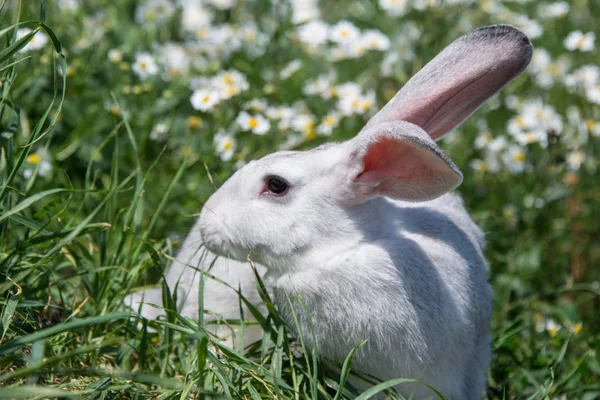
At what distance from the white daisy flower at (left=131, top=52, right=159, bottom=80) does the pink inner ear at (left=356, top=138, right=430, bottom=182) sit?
2.18 m

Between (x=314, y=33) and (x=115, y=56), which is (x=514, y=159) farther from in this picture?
(x=115, y=56)

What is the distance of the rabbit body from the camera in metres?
3.16

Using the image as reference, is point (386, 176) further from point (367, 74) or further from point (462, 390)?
point (367, 74)

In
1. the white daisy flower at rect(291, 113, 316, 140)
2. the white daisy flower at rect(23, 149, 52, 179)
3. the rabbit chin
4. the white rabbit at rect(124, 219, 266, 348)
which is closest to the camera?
the rabbit chin

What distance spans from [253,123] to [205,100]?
0.30 meters

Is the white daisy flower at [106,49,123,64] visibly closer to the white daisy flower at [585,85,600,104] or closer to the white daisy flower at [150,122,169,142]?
the white daisy flower at [150,122,169,142]

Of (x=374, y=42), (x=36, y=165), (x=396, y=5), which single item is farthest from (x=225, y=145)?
(x=396, y=5)

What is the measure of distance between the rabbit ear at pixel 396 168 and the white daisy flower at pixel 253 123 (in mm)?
1342

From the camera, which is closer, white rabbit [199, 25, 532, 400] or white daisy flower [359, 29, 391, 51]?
white rabbit [199, 25, 532, 400]

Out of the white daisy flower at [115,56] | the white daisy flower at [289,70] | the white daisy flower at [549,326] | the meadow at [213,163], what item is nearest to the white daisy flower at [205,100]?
the meadow at [213,163]

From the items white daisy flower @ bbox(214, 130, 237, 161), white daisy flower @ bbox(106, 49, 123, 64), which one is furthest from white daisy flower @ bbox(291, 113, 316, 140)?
white daisy flower @ bbox(106, 49, 123, 64)

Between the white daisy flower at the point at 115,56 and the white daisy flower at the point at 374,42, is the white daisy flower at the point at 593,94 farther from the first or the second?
the white daisy flower at the point at 115,56

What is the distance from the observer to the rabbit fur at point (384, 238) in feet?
10.4

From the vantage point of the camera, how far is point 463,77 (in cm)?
341
